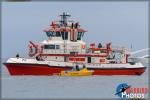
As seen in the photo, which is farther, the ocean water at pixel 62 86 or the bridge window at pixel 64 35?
the bridge window at pixel 64 35

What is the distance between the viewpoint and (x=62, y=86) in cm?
4725

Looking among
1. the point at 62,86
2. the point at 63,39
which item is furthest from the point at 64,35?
the point at 62,86

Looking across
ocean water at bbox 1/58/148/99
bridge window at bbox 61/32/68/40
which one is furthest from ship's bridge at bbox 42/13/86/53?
ocean water at bbox 1/58/148/99

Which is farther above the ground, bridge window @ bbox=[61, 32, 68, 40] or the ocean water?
bridge window @ bbox=[61, 32, 68, 40]

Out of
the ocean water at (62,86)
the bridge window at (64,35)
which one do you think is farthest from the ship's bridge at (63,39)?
the ocean water at (62,86)

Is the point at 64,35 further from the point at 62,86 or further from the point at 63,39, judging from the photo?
the point at 62,86

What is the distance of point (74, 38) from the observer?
56281 millimetres

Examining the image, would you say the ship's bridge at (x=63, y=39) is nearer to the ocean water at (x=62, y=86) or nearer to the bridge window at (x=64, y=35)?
the bridge window at (x=64, y=35)

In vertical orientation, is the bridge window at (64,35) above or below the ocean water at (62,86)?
above

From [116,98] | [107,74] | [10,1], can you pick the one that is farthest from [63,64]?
[116,98]

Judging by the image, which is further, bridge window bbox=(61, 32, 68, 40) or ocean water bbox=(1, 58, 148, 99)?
bridge window bbox=(61, 32, 68, 40)

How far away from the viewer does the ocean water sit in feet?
131

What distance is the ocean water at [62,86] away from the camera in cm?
3988

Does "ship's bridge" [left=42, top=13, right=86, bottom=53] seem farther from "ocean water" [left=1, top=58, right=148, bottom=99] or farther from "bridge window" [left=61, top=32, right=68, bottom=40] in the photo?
"ocean water" [left=1, top=58, right=148, bottom=99]
